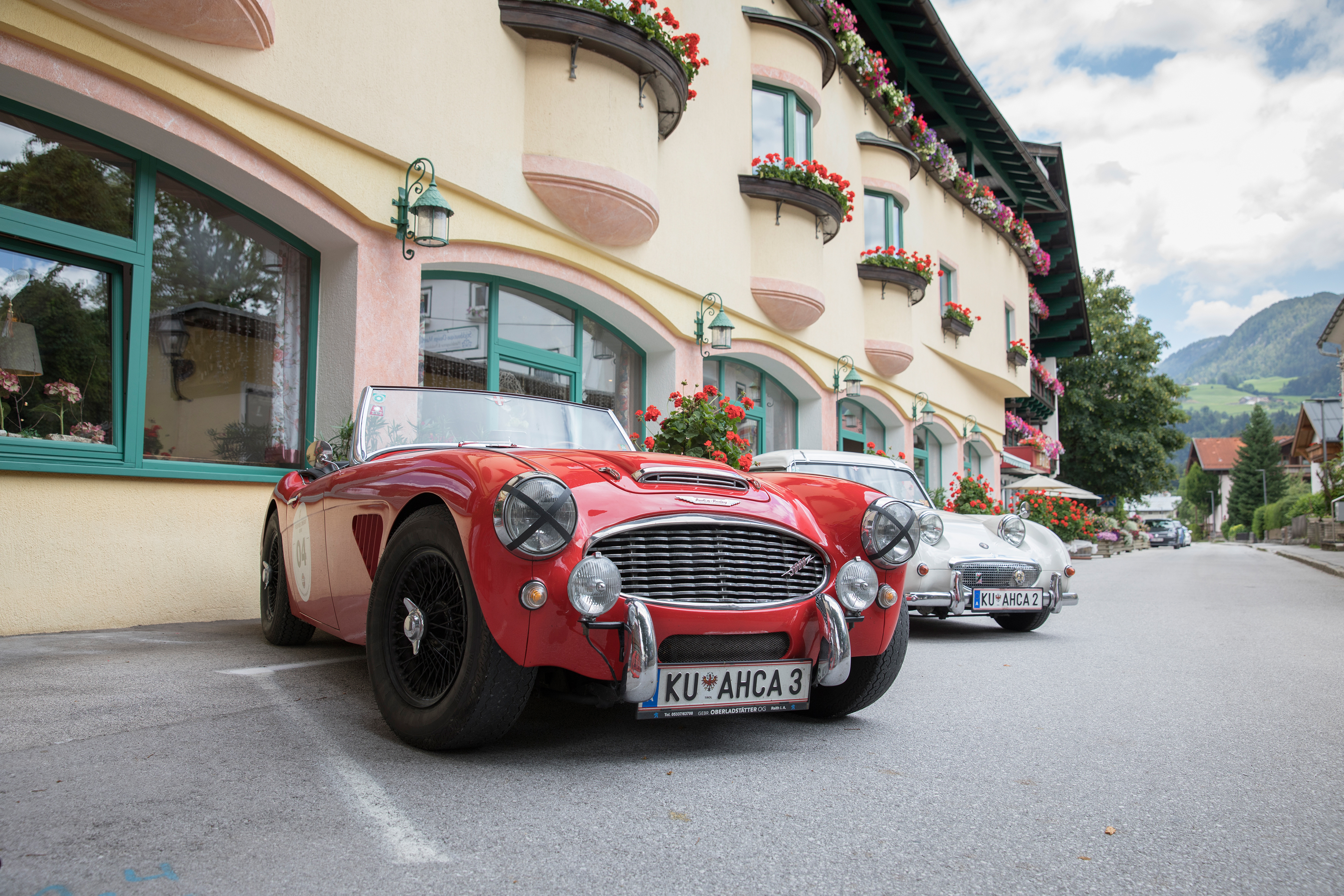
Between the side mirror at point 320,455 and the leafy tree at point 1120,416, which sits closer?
the side mirror at point 320,455

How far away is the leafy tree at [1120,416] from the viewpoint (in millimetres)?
37312

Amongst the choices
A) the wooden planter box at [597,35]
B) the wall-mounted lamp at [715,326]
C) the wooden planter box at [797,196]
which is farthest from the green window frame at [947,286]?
the wooden planter box at [597,35]

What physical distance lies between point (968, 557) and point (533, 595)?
4.66 meters

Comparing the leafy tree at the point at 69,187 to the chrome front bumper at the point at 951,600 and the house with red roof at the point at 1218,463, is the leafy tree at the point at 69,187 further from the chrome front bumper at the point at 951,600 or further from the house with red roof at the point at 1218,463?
the house with red roof at the point at 1218,463

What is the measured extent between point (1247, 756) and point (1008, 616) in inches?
161

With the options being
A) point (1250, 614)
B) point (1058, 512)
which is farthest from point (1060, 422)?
point (1250, 614)

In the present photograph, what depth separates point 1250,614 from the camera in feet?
28.1

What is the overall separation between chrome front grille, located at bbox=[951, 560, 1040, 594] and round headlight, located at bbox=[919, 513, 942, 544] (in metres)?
0.22

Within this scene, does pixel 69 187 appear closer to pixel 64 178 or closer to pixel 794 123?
pixel 64 178

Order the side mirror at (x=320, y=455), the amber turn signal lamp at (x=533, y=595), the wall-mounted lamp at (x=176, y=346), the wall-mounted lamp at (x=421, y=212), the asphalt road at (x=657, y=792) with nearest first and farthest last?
the asphalt road at (x=657, y=792) < the amber turn signal lamp at (x=533, y=595) < the side mirror at (x=320, y=455) < the wall-mounted lamp at (x=176, y=346) < the wall-mounted lamp at (x=421, y=212)

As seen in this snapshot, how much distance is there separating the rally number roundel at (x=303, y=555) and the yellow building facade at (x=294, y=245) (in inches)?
80.1

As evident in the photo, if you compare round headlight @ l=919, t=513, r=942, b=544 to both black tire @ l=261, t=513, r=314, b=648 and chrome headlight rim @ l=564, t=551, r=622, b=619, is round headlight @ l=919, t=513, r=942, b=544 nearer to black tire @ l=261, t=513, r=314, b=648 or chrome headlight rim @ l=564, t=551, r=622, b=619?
chrome headlight rim @ l=564, t=551, r=622, b=619

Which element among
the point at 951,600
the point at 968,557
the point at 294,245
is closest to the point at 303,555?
the point at 294,245

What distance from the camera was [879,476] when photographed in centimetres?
753
